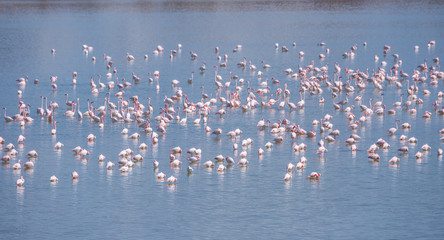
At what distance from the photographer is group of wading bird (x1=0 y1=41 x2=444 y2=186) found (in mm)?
32250

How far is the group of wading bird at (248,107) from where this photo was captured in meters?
32.2

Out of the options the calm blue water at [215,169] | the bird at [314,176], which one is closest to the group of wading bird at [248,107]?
the bird at [314,176]

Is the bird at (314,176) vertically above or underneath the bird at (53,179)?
above

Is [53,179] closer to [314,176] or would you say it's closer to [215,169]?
[215,169]

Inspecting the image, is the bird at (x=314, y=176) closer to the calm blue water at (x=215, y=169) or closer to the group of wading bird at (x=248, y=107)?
the group of wading bird at (x=248, y=107)

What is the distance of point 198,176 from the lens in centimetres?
3017

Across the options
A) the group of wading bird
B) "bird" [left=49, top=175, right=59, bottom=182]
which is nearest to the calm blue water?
"bird" [left=49, top=175, right=59, bottom=182]

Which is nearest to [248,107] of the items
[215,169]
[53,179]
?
[215,169]

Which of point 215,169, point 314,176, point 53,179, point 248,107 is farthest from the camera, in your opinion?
point 248,107

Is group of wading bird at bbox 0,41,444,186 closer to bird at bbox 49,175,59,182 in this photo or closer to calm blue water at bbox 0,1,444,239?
bird at bbox 49,175,59,182

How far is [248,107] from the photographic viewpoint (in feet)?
138

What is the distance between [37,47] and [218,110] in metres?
32.6

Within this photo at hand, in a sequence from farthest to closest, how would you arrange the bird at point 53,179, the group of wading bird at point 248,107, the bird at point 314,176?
the group of wading bird at point 248,107, the bird at point 314,176, the bird at point 53,179

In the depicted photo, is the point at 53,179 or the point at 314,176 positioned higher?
the point at 314,176
